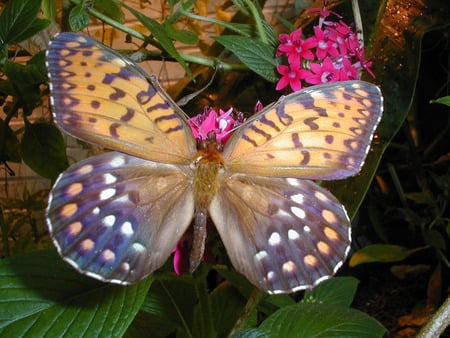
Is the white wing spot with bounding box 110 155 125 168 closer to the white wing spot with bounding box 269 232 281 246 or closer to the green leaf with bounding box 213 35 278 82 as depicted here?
the white wing spot with bounding box 269 232 281 246

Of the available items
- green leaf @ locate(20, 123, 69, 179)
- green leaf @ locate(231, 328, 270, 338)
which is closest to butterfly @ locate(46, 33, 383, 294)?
green leaf @ locate(231, 328, 270, 338)

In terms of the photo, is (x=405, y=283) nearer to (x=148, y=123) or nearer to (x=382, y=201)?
(x=382, y=201)

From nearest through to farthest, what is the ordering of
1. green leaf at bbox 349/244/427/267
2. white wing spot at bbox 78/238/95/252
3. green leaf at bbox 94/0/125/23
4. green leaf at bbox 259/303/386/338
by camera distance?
1. white wing spot at bbox 78/238/95/252
2. green leaf at bbox 259/303/386/338
3. green leaf at bbox 94/0/125/23
4. green leaf at bbox 349/244/427/267

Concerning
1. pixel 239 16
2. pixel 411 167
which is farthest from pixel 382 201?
pixel 239 16

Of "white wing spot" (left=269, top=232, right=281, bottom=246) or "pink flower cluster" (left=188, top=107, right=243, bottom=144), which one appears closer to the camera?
"white wing spot" (left=269, top=232, right=281, bottom=246)

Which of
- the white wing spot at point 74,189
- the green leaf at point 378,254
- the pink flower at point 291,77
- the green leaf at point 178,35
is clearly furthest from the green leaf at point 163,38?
the green leaf at point 378,254

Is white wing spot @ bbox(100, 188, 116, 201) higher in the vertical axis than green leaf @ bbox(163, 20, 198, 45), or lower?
higher

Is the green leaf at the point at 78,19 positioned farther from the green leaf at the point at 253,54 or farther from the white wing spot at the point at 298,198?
the white wing spot at the point at 298,198
